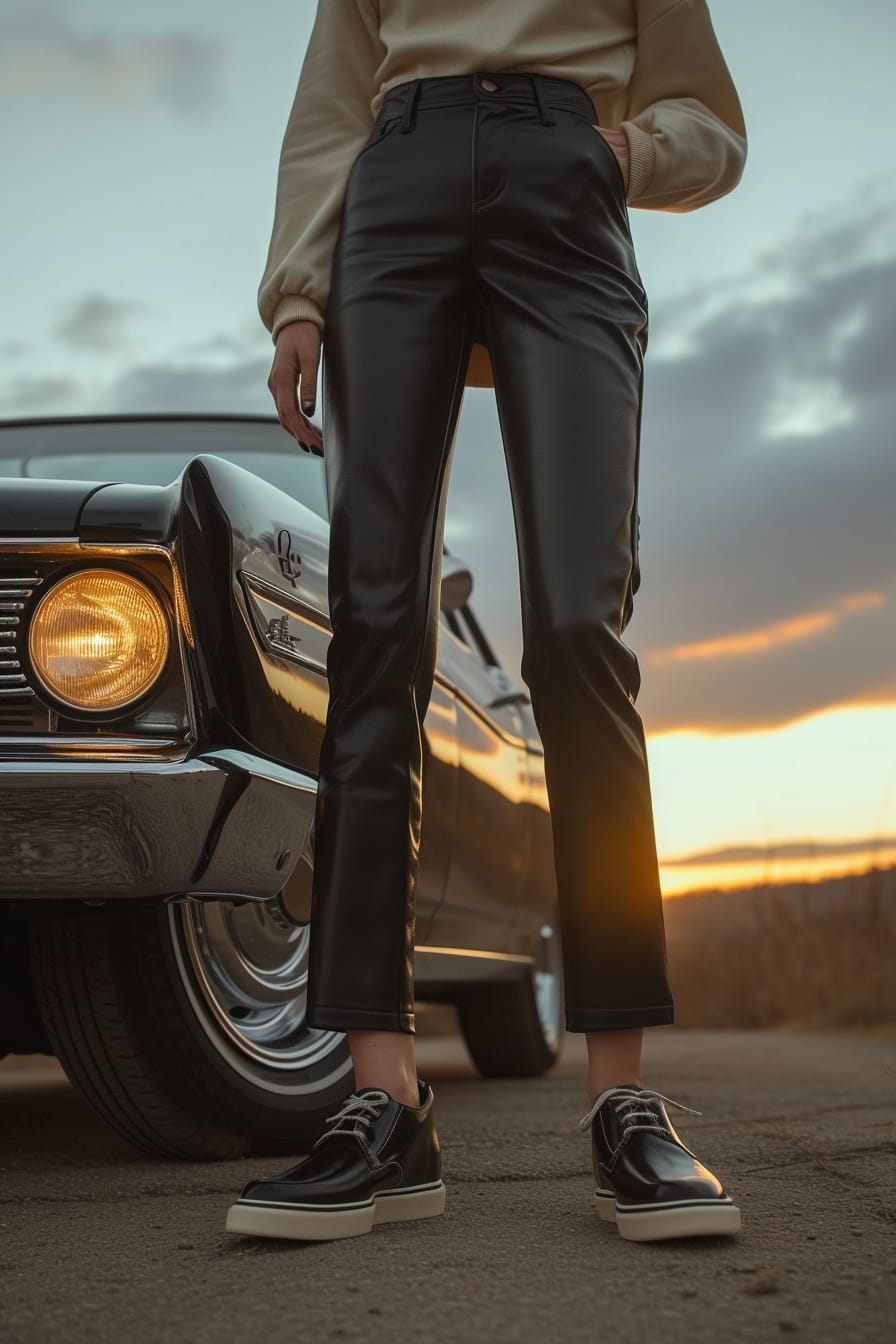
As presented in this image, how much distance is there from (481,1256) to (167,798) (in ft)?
2.30

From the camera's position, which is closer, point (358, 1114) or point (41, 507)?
point (358, 1114)

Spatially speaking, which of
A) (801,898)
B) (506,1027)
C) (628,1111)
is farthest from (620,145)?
(801,898)

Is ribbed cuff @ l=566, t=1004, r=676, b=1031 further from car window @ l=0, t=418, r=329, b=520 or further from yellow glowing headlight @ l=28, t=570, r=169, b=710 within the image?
car window @ l=0, t=418, r=329, b=520

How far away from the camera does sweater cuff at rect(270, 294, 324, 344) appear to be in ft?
6.53

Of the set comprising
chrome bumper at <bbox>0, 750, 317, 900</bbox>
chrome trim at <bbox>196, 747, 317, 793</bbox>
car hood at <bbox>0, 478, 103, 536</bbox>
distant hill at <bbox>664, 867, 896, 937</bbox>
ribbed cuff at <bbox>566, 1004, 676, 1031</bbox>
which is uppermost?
car hood at <bbox>0, 478, 103, 536</bbox>

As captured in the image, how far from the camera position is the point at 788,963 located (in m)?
7.22

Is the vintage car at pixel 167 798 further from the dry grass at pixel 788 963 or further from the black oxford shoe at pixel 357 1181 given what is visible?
the dry grass at pixel 788 963

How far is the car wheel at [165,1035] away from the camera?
2080mm

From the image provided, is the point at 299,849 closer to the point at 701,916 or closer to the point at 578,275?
the point at 578,275

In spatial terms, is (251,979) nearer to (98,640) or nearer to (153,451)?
(98,640)

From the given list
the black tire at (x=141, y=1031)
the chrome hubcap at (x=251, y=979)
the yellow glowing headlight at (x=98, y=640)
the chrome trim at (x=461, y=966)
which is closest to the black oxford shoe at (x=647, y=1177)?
the chrome hubcap at (x=251, y=979)

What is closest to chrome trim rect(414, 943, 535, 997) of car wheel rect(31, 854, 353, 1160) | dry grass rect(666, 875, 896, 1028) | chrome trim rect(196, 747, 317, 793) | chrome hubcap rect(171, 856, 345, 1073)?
chrome hubcap rect(171, 856, 345, 1073)

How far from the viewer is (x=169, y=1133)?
2.14 metres

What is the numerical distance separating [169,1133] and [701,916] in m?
6.60
